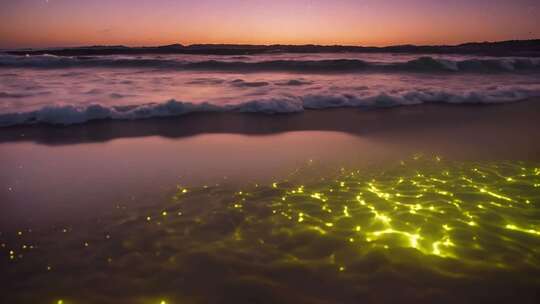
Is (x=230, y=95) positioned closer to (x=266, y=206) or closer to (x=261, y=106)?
(x=261, y=106)

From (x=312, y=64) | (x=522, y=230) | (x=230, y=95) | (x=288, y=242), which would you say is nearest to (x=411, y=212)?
(x=522, y=230)

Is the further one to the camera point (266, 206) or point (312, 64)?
point (312, 64)

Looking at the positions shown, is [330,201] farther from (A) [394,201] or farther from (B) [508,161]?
(B) [508,161]

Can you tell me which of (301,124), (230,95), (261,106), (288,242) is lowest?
(288,242)

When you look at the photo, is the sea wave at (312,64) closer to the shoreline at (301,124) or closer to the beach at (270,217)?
the shoreline at (301,124)

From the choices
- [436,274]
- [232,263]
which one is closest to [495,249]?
[436,274]

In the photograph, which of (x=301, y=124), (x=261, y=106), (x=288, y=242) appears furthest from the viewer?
(x=261, y=106)

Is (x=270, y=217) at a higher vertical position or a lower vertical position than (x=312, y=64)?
lower
